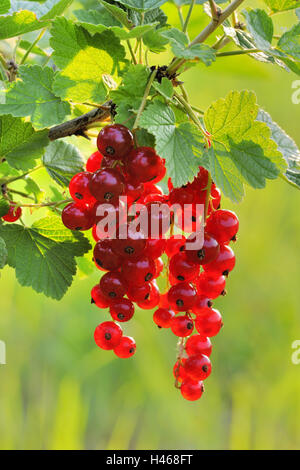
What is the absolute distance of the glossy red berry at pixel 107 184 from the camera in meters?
0.43

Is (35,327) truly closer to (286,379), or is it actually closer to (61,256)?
(286,379)

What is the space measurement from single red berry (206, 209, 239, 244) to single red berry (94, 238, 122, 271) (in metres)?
0.09

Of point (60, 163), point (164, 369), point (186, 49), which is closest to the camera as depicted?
point (186, 49)

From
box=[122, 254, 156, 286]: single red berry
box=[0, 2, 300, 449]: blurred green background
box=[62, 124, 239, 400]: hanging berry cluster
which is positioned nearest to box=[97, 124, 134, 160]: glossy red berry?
box=[62, 124, 239, 400]: hanging berry cluster

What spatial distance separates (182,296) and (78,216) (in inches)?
5.0

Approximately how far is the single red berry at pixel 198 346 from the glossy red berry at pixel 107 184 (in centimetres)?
21

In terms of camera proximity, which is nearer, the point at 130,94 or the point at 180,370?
the point at 130,94

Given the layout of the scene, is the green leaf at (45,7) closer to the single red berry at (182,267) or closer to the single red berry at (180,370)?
the single red berry at (182,267)

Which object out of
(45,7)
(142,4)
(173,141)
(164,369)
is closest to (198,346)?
(173,141)

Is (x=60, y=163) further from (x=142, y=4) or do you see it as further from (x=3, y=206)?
(x=142, y=4)

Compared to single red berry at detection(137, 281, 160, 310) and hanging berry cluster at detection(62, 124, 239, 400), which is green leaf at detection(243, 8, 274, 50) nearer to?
hanging berry cluster at detection(62, 124, 239, 400)

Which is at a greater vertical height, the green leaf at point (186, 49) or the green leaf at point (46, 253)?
the green leaf at point (186, 49)

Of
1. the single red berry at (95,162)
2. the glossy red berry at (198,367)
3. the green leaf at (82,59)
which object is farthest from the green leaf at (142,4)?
the glossy red berry at (198,367)

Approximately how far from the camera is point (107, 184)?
43 cm
